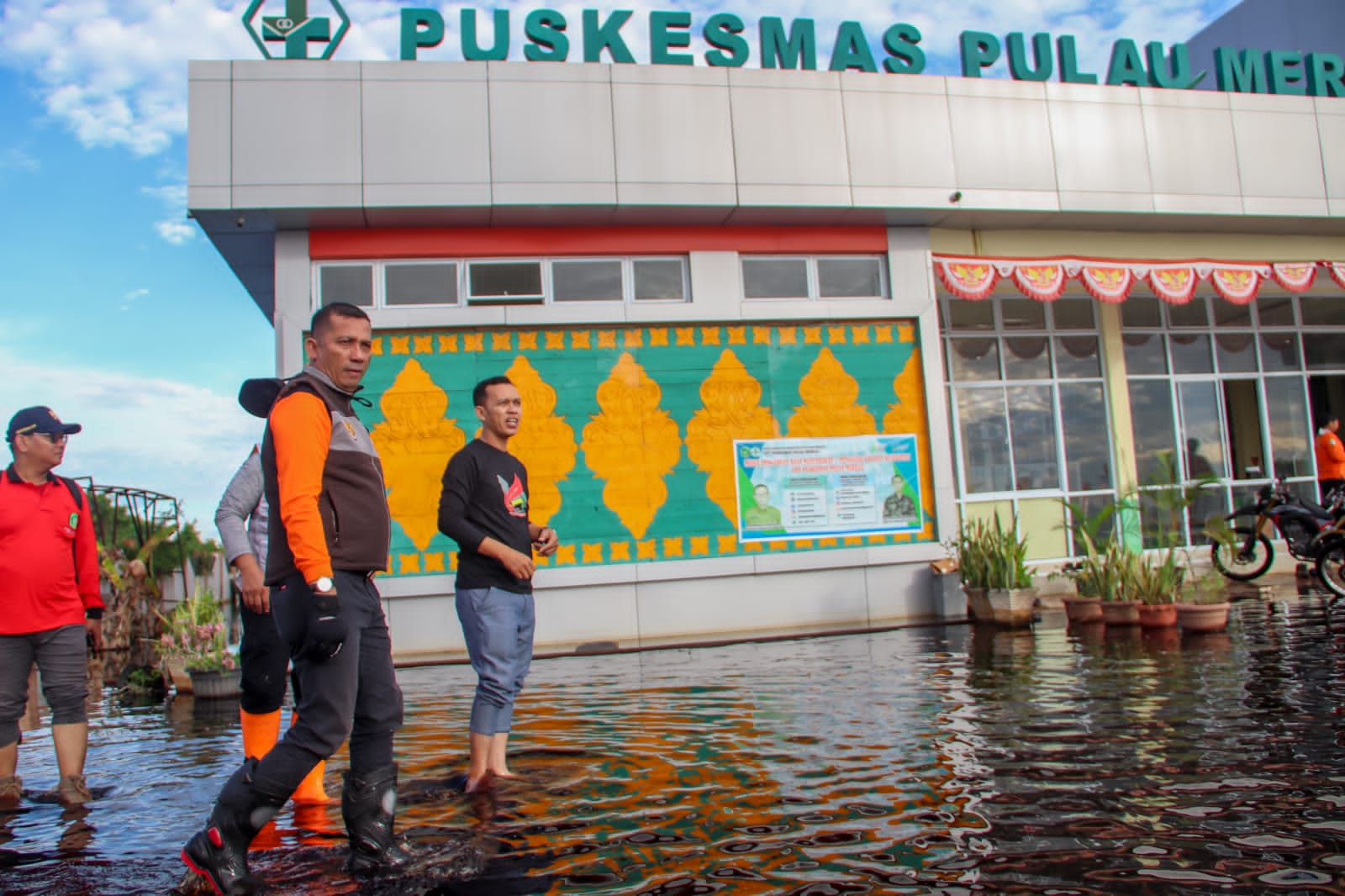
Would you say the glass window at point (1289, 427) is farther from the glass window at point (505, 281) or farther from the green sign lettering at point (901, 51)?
the glass window at point (505, 281)

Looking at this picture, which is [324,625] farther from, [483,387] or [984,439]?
[984,439]

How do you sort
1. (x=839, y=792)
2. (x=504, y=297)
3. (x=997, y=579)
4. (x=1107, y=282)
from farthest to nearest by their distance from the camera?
(x=1107, y=282)
(x=504, y=297)
(x=997, y=579)
(x=839, y=792)

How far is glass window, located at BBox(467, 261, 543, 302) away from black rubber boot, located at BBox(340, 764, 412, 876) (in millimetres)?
8662

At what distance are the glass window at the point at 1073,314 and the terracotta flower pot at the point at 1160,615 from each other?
6831 millimetres

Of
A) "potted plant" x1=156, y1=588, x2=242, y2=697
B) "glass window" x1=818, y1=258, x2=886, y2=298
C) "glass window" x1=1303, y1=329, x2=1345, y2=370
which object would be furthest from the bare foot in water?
"glass window" x1=1303, y1=329, x2=1345, y2=370

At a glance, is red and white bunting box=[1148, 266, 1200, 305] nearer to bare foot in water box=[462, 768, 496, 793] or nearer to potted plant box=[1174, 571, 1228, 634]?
potted plant box=[1174, 571, 1228, 634]

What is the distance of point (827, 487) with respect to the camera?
1177 centimetres

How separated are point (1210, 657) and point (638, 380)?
21.4ft

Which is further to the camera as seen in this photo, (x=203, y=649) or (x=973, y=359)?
(x=973, y=359)

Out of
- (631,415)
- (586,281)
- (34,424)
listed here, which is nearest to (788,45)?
(586,281)

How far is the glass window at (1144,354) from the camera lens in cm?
1523

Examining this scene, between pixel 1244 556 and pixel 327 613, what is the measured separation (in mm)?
13057

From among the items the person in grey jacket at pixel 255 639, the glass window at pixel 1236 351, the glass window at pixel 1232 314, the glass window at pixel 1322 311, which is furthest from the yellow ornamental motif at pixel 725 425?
the glass window at pixel 1322 311

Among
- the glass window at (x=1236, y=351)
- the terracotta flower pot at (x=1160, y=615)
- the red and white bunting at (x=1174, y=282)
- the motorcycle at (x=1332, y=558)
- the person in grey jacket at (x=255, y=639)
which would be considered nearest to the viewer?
the person in grey jacket at (x=255, y=639)
